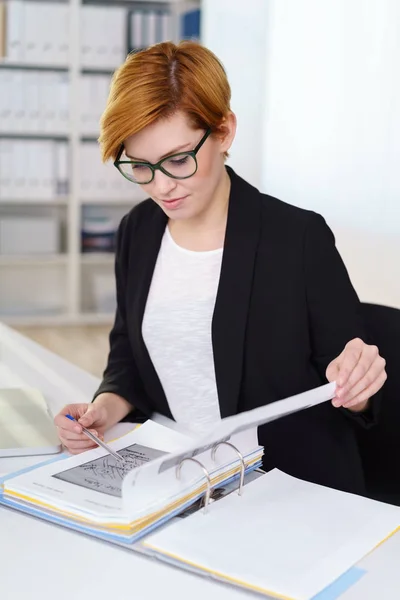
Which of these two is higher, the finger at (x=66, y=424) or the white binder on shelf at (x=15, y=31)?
the white binder on shelf at (x=15, y=31)

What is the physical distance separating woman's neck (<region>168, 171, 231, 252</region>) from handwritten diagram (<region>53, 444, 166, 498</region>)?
462mm

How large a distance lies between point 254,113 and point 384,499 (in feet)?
9.71

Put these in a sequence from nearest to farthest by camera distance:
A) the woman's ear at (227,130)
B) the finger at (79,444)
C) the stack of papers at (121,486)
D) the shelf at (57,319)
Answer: the stack of papers at (121,486), the finger at (79,444), the woman's ear at (227,130), the shelf at (57,319)

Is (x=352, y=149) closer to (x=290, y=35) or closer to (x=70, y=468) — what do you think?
(x=290, y=35)

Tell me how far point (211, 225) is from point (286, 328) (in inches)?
9.2

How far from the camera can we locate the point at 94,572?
929mm

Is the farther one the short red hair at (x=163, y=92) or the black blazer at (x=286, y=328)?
the black blazer at (x=286, y=328)

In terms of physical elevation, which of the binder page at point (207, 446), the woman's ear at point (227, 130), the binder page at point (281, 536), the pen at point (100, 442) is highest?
the woman's ear at point (227, 130)

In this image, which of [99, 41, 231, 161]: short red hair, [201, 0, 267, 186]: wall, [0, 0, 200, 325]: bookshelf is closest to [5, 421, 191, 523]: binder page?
[99, 41, 231, 161]: short red hair

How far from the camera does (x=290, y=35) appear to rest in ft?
12.8

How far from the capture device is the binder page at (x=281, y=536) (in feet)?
2.95

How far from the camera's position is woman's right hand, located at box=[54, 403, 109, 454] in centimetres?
127

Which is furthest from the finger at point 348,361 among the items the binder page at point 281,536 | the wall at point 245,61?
the wall at point 245,61

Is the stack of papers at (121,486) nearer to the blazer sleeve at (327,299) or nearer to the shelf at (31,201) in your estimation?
the blazer sleeve at (327,299)
